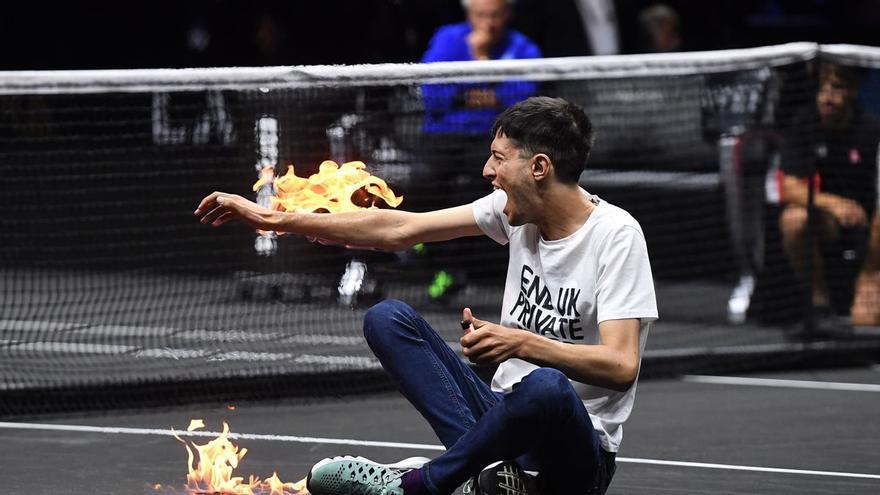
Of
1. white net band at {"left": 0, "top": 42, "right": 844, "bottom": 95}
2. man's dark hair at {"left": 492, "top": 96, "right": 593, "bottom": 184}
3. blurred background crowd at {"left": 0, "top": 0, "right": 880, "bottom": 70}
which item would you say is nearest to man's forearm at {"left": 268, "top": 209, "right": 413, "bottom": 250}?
man's dark hair at {"left": 492, "top": 96, "right": 593, "bottom": 184}

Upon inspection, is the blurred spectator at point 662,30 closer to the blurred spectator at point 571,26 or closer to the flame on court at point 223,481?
the blurred spectator at point 571,26

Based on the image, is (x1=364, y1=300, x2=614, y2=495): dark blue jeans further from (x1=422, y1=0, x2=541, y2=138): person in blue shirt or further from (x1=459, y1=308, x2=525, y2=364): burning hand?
(x1=422, y1=0, x2=541, y2=138): person in blue shirt

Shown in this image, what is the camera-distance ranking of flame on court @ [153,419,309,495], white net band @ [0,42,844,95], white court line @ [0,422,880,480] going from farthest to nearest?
white net band @ [0,42,844,95], white court line @ [0,422,880,480], flame on court @ [153,419,309,495]

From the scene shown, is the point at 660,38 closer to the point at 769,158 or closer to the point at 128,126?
the point at 769,158

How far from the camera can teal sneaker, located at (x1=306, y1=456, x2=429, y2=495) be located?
502cm

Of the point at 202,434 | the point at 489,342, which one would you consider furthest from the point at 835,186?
the point at 489,342

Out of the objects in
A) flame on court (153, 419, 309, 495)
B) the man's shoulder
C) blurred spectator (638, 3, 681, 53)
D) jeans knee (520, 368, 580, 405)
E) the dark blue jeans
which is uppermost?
blurred spectator (638, 3, 681, 53)

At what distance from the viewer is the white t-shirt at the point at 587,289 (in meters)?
4.92

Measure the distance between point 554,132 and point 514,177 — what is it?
0.65ft

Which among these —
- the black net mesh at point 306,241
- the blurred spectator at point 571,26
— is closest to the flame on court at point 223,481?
the black net mesh at point 306,241

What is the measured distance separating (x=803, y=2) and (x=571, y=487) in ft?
37.7

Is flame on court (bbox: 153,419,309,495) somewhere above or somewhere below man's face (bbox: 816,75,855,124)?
below

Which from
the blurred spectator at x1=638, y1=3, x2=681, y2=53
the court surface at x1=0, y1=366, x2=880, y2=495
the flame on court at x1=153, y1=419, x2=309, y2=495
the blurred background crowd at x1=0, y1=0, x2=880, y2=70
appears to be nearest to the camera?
the flame on court at x1=153, y1=419, x2=309, y2=495

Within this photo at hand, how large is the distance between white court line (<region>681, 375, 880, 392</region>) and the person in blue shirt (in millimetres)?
2014
